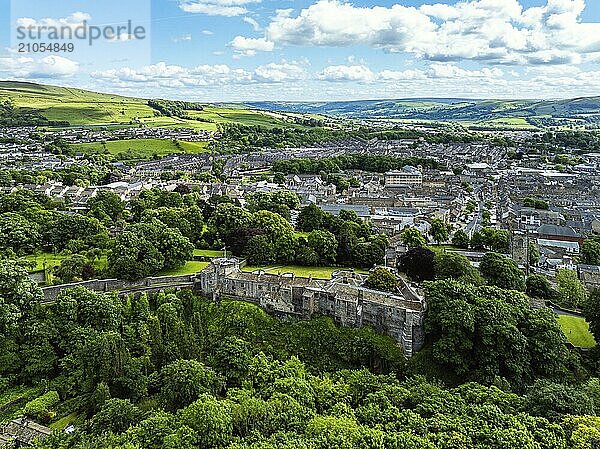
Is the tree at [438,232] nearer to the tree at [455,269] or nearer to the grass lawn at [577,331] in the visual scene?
the tree at [455,269]

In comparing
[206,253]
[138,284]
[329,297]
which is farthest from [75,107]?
[329,297]

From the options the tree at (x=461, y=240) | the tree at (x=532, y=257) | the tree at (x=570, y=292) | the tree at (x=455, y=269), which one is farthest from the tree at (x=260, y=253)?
the tree at (x=532, y=257)

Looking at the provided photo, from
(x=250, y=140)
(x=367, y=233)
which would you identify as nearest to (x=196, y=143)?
(x=250, y=140)

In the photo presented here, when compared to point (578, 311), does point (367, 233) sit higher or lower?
higher

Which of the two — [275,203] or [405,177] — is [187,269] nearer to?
[275,203]

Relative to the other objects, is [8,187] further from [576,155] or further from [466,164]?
[576,155]

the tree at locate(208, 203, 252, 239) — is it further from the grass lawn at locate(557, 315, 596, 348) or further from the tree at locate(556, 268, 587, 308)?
the grass lawn at locate(557, 315, 596, 348)
